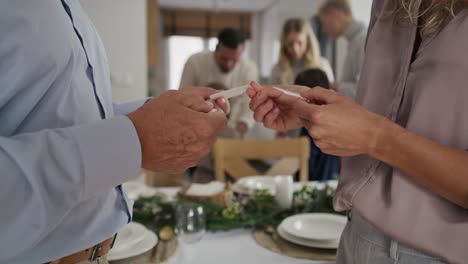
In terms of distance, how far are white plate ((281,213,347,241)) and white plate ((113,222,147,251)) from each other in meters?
0.44

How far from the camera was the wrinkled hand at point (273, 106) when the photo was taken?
3.06ft

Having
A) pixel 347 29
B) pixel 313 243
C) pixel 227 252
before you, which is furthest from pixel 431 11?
pixel 347 29

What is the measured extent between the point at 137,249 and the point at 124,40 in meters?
2.90

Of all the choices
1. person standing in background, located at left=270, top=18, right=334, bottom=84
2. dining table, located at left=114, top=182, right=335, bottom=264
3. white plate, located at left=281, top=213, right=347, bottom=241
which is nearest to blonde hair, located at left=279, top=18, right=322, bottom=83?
person standing in background, located at left=270, top=18, right=334, bottom=84

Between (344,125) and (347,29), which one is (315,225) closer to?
(344,125)

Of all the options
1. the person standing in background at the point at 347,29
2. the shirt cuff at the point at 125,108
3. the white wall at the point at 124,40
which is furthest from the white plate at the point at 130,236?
the white wall at the point at 124,40

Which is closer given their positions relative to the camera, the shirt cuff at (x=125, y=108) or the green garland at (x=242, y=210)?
the shirt cuff at (x=125, y=108)

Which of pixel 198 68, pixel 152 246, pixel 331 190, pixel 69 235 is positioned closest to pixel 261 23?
pixel 198 68

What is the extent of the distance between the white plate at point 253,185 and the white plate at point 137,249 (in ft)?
1.93

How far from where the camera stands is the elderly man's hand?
67 cm

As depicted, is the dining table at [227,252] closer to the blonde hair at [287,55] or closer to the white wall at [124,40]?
the blonde hair at [287,55]

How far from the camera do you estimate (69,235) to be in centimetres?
69

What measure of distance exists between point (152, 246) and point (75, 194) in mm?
669

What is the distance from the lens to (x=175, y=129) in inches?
27.0
